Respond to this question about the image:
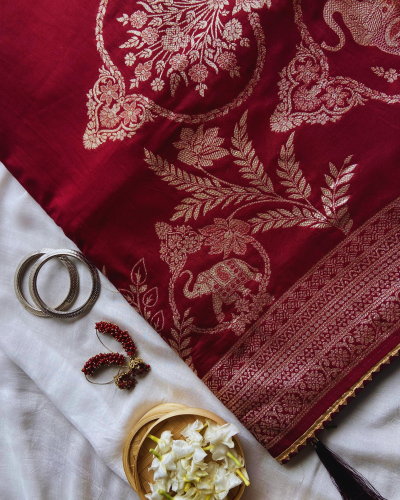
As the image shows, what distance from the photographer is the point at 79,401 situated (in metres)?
0.80

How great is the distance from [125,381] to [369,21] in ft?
2.55

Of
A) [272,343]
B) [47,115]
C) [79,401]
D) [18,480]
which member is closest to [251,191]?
[272,343]

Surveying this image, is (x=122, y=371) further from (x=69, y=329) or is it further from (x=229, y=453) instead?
A: (x=229, y=453)

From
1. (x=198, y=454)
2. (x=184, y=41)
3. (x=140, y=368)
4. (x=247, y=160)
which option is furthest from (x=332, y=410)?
(x=184, y=41)

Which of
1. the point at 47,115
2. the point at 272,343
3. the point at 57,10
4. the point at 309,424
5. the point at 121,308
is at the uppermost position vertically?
the point at 57,10

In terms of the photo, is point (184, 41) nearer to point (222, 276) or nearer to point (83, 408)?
point (222, 276)

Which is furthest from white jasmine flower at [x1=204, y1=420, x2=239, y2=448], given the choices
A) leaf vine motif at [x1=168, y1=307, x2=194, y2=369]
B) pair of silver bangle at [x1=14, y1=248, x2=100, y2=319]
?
pair of silver bangle at [x1=14, y1=248, x2=100, y2=319]

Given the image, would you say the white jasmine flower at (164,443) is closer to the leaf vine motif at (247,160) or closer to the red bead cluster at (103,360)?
the red bead cluster at (103,360)

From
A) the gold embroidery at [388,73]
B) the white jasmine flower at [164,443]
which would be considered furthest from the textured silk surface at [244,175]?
the white jasmine flower at [164,443]

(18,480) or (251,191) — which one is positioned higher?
(251,191)

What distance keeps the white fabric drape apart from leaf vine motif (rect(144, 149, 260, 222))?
0.77ft

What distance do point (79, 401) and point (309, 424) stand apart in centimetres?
44

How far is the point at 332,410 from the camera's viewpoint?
70cm

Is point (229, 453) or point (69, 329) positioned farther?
point (69, 329)
